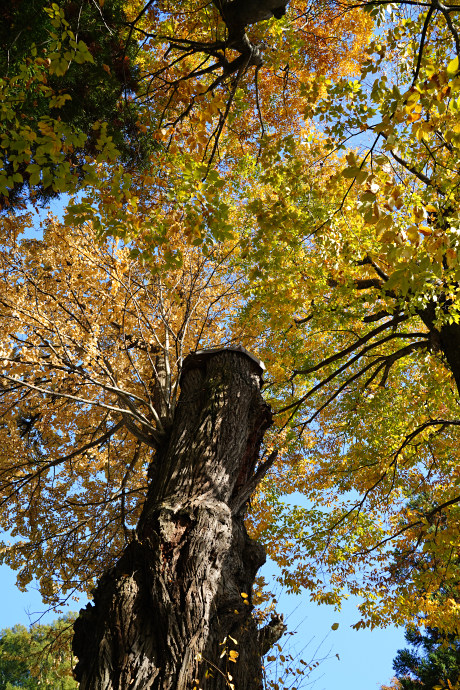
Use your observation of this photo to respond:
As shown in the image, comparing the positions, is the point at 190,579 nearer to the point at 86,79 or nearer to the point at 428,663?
the point at 86,79

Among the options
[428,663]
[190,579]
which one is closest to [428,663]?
[428,663]

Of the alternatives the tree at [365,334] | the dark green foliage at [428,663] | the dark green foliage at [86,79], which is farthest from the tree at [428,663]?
the dark green foliage at [86,79]

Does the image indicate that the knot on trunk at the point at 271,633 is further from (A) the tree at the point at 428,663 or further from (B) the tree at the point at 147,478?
(A) the tree at the point at 428,663

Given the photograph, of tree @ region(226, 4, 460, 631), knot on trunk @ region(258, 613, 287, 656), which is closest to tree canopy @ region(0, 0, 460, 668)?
tree @ region(226, 4, 460, 631)

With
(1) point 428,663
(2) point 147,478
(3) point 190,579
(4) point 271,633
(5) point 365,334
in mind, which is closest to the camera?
(3) point 190,579

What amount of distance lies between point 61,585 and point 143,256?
5.52 metres

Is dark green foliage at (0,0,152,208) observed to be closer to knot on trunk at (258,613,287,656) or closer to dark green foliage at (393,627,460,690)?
knot on trunk at (258,613,287,656)

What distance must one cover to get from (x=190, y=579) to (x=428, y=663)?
14616 millimetres

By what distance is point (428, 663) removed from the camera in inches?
554

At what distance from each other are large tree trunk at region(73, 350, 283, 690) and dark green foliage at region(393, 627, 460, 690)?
11.1 metres

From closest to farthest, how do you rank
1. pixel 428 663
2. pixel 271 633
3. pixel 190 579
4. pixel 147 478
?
pixel 190 579 → pixel 271 633 → pixel 147 478 → pixel 428 663

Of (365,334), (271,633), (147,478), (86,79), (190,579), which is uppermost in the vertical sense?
(86,79)

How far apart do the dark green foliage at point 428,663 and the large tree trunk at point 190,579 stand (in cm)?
1115

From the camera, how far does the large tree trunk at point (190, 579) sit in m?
3.08
